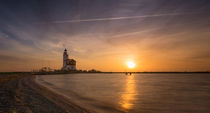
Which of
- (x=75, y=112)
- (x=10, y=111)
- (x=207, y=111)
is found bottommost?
(x=207, y=111)

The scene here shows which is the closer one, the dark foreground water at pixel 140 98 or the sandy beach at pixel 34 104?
the sandy beach at pixel 34 104

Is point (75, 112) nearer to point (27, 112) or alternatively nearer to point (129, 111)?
point (27, 112)

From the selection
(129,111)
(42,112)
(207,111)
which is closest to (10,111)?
(42,112)

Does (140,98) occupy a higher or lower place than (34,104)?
lower

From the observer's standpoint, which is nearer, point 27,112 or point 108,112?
point 27,112

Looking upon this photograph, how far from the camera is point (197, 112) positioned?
14.0 m

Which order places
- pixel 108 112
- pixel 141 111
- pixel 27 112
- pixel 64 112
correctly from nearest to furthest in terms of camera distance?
1. pixel 27 112
2. pixel 64 112
3. pixel 108 112
4. pixel 141 111

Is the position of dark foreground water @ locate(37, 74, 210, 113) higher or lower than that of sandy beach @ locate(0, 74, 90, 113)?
lower

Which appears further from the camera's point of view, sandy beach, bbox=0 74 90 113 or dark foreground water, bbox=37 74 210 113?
dark foreground water, bbox=37 74 210 113

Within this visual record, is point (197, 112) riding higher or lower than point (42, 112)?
lower

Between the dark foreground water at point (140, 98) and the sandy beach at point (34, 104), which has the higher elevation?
the sandy beach at point (34, 104)

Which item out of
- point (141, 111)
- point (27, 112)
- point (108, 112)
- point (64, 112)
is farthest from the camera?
point (141, 111)

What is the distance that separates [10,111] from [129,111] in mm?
10213

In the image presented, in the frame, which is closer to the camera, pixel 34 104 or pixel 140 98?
pixel 34 104
